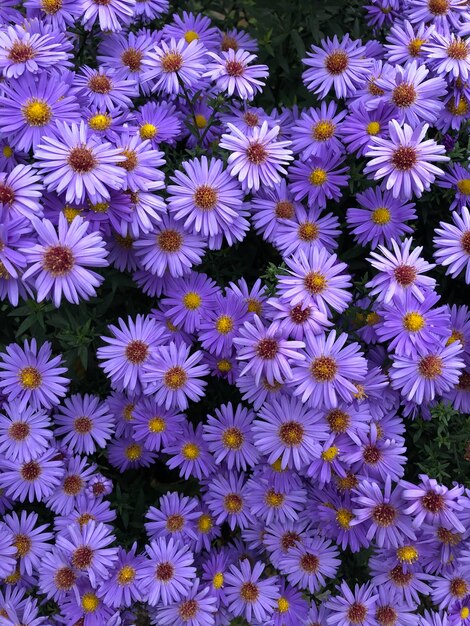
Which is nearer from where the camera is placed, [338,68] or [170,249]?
[170,249]

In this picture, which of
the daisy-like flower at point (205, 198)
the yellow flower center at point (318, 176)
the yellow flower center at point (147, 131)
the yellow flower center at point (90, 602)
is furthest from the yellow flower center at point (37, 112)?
the yellow flower center at point (90, 602)

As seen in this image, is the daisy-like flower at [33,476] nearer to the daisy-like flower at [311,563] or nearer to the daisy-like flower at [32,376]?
the daisy-like flower at [32,376]

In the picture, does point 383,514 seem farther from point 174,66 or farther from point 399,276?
point 174,66

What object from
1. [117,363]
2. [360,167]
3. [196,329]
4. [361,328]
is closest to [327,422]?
[361,328]

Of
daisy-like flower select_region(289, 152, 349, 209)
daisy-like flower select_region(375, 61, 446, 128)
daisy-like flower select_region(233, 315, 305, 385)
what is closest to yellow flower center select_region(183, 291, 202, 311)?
daisy-like flower select_region(233, 315, 305, 385)

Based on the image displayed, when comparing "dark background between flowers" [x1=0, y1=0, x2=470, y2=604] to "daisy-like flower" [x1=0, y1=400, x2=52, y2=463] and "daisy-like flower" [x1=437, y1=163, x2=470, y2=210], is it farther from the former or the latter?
"daisy-like flower" [x1=0, y1=400, x2=52, y2=463]

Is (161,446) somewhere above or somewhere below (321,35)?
below

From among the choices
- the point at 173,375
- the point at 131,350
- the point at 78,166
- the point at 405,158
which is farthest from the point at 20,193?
the point at 405,158

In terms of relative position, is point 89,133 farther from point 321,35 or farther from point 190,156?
point 321,35
